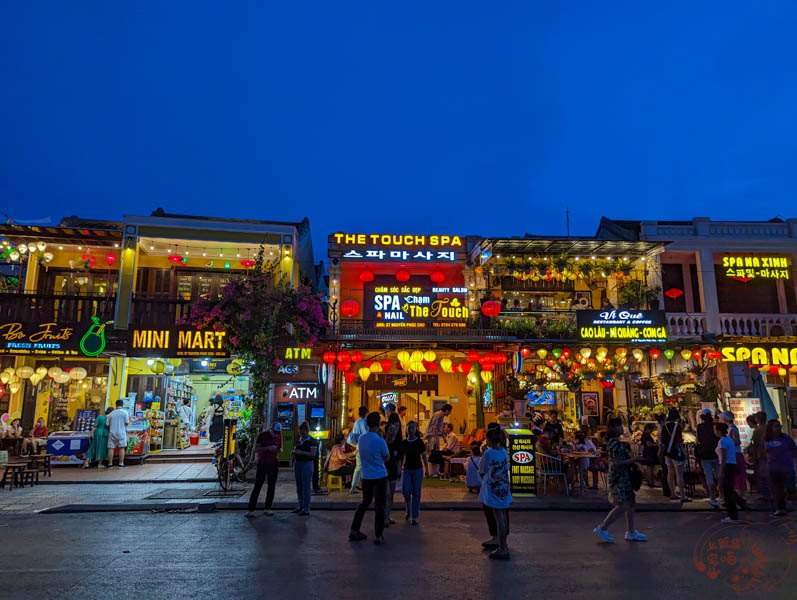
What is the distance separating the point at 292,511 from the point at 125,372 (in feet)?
38.9

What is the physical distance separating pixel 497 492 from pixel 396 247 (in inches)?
497

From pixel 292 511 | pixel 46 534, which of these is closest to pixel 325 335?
pixel 292 511

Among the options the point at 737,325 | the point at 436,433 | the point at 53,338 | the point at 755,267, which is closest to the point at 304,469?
the point at 436,433

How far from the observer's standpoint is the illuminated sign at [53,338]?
17156mm

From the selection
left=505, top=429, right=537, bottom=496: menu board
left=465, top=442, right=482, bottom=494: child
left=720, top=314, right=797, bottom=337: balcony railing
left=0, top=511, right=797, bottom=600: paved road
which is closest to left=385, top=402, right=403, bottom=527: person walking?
left=0, top=511, right=797, bottom=600: paved road

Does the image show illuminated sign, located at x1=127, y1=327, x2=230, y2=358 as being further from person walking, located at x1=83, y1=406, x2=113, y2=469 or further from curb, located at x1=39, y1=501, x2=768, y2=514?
curb, located at x1=39, y1=501, x2=768, y2=514

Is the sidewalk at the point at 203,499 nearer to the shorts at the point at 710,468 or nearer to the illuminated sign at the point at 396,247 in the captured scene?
the shorts at the point at 710,468

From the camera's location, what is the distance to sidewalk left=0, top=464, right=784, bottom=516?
10.2m

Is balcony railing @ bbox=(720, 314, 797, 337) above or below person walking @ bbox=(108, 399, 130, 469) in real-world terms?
above

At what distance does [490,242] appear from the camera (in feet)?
57.0

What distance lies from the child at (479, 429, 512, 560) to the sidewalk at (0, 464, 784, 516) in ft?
11.8

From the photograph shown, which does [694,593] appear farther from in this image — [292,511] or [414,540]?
[292,511]

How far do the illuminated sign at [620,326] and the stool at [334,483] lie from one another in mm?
8599

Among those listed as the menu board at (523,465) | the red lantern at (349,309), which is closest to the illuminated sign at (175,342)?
the red lantern at (349,309)
